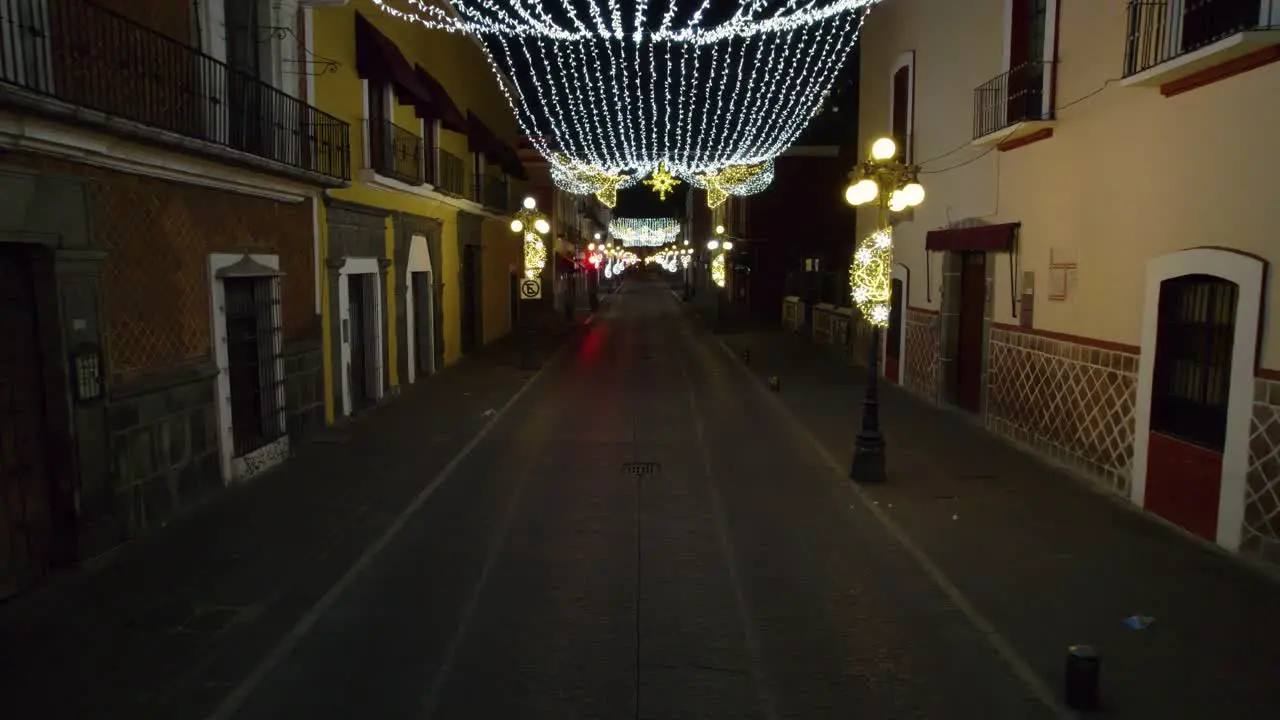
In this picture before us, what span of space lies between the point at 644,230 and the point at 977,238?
120679mm

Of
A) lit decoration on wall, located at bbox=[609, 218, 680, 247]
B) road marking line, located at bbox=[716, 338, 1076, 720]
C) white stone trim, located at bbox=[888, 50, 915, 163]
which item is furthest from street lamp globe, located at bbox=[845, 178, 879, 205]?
lit decoration on wall, located at bbox=[609, 218, 680, 247]

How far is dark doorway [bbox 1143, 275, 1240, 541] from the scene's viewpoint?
8.24 m

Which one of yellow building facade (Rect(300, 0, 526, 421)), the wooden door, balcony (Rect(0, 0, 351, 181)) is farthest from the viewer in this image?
the wooden door

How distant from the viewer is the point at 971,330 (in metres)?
14.8

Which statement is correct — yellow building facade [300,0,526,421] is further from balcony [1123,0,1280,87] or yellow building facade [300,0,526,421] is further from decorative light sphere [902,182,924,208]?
balcony [1123,0,1280,87]

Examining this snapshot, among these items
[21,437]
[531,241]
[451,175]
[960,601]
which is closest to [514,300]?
[531,241]

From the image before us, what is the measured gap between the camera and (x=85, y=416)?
7.55 meters

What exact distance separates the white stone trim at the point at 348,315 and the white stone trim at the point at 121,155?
10.3ft

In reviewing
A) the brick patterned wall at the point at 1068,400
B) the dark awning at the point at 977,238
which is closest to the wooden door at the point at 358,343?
the dark awning at the point at 977,238

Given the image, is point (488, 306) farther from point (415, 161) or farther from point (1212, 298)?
point (1212, 298)

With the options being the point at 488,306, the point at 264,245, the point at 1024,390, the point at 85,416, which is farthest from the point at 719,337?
the point at 85,416

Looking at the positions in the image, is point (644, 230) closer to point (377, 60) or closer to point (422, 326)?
point (422, 326)

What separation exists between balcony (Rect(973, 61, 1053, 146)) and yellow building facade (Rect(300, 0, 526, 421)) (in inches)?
382

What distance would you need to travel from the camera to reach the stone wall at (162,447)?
8.14m
